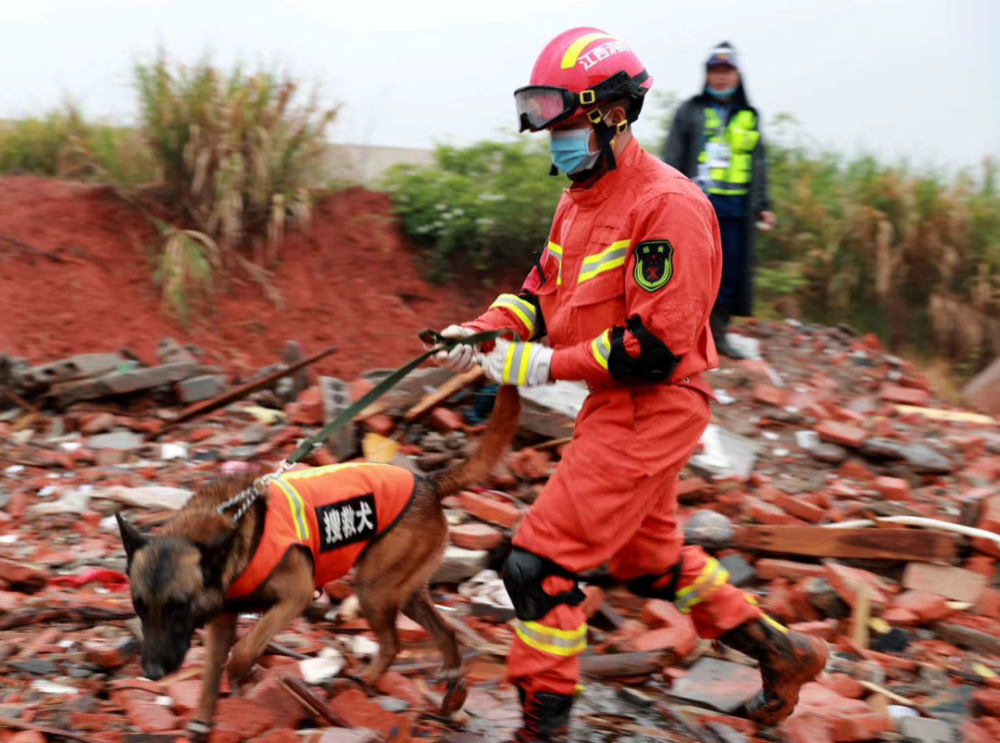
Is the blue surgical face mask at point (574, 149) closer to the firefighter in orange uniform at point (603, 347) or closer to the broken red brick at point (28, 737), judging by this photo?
the firefighter in orange uniform at point (603, 347)

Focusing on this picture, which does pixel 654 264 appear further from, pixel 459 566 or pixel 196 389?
pixel 196 389

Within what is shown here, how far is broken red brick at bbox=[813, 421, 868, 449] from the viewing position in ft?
22.0

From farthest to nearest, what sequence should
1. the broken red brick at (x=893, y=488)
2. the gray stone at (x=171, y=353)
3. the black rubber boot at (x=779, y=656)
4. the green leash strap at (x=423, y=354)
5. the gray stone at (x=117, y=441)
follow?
the gray stone at (x=171, y=353) → the gray stone at (x=117, y=441) → the broken red brick at (x=893, y=488) → the black rubber boot at (x=779, y=656) → the green leash strap at (x=423, y=354)

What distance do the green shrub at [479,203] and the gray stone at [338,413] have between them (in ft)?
12.0

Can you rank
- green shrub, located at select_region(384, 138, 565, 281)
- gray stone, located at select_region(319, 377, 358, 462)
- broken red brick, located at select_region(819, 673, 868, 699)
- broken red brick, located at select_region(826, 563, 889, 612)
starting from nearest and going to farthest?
broken red brick, located at select_region(819, 673, 868, 699)
broken red brick, located at select_region(826, 563, 889, 612)
gray stone, located at select_region(319, 377, 358, 462)
green shrub, located at select_region(384, 138, 565, 281)

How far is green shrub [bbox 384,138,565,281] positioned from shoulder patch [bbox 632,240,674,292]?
6.59m

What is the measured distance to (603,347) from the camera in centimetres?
317

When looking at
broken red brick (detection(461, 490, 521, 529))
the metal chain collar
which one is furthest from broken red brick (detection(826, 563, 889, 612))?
the metal chain collar

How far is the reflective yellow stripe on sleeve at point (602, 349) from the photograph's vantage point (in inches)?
124

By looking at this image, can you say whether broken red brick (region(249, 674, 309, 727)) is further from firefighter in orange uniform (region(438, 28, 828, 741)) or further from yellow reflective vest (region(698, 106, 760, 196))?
yellow reflective vest (region(698, 106, 760, 196))

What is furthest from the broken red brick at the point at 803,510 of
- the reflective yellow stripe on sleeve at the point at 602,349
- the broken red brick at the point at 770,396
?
the reflective yellow stripe on sleeve at the point at 602,349

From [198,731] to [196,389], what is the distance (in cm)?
416

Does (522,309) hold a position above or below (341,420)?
above

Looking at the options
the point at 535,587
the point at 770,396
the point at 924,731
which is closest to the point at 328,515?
the point at 535,587
